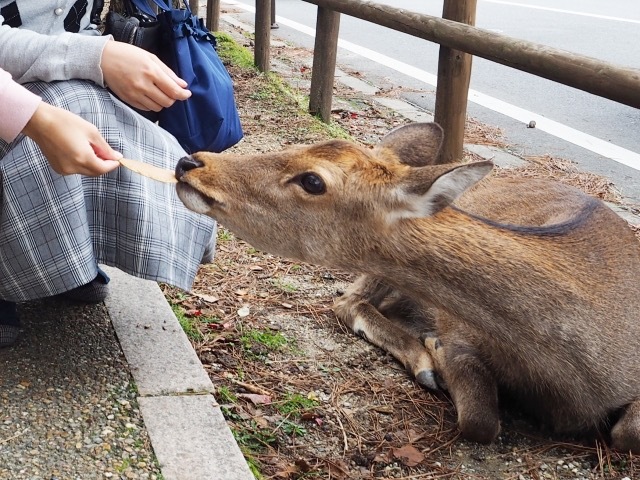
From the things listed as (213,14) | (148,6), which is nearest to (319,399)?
(148,6)

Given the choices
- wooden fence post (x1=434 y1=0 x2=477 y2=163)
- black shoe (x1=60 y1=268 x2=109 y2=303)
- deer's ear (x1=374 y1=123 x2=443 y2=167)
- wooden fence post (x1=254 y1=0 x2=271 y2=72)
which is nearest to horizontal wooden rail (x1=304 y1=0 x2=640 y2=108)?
wooden fence post (x1=434 y1=0 x2=477 y2=163)

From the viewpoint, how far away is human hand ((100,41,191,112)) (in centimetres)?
322

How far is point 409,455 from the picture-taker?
3.40 m

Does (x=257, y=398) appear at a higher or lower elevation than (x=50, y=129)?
lower

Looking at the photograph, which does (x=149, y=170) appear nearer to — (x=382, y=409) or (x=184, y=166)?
(x=184, y=166)

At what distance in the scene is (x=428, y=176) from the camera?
3172 mm

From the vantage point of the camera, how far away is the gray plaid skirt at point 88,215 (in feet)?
10.2

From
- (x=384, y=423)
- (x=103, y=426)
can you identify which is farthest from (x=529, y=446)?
(x=103, y=426)

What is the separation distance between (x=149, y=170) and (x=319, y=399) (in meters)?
1.16

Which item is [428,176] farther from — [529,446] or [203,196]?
[529,446]

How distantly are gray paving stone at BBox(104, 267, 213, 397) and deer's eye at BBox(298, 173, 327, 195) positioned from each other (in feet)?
2.59

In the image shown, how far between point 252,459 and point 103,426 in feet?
1.68

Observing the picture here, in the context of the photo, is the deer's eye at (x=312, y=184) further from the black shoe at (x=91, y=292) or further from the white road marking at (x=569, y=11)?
the white road marking at (x=569, y=11)

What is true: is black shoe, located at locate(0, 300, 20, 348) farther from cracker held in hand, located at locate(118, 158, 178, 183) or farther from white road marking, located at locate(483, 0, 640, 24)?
white road marking, located at locate(483, 0, 640, 24)
